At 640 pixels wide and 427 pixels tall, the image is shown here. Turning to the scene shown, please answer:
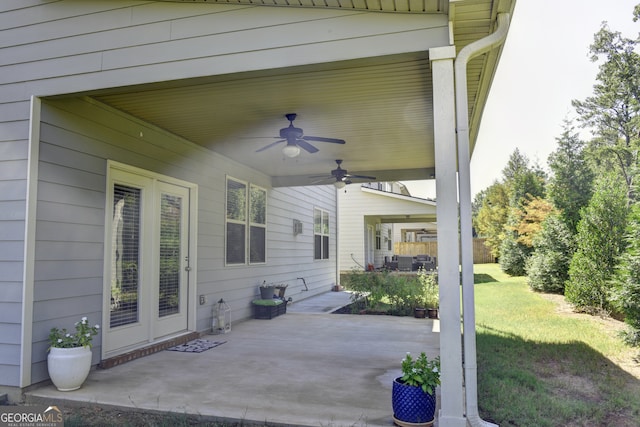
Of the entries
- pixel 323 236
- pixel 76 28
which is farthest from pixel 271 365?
pixel 323 236

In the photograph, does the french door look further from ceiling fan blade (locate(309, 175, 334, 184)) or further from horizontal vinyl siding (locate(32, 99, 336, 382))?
ceiling fan blade (locate(309, 175, 334, 184))

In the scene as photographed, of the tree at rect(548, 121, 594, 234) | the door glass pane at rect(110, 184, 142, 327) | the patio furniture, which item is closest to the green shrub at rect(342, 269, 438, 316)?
the tree at rect(548, 121, 594, 234)

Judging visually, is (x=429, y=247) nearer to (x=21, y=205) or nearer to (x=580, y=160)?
(x=580, y=160)

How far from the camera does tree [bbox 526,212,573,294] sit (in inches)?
415

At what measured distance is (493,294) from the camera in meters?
11.0

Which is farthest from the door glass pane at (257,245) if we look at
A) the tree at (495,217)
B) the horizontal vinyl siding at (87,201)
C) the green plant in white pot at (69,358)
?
the tree at (495,217)

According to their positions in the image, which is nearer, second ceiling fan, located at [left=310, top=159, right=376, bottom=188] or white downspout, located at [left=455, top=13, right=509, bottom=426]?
white downspout, located at [left=455, top=13, right=509, bottom=426]

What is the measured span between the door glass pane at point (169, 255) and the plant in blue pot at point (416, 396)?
3.49 m

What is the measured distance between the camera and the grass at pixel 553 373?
339cm

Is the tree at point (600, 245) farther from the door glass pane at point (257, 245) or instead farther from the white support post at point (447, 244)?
the white support post at point (447, 244)

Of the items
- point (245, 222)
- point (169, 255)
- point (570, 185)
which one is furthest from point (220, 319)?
point (570, 185)

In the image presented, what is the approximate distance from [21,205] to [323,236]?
9.15 m

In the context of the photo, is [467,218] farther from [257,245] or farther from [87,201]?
[257,245]

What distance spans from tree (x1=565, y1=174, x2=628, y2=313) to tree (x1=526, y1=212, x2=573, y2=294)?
8.23 feet
